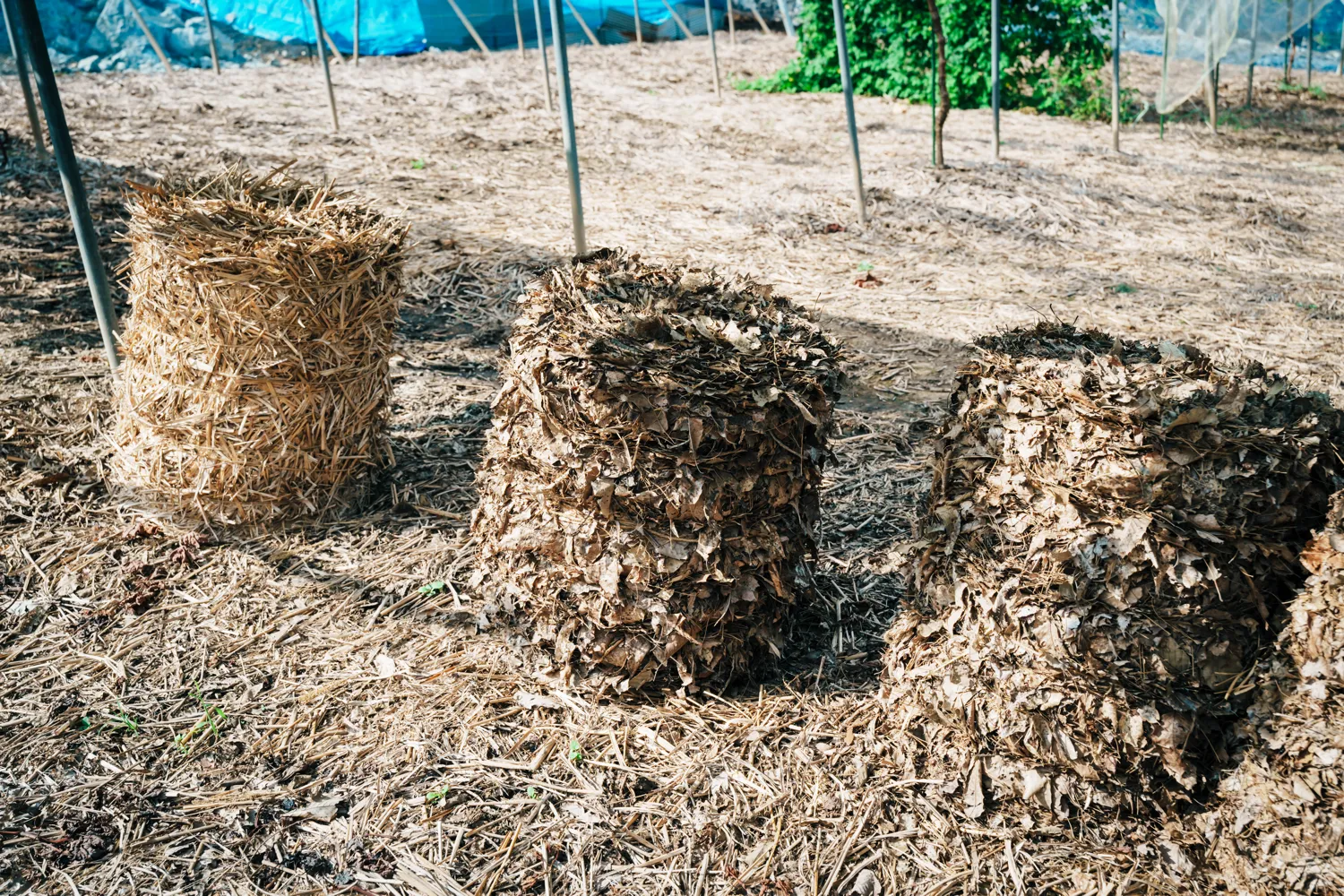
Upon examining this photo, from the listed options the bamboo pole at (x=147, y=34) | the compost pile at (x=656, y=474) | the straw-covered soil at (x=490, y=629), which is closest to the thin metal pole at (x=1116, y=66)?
the straw-covered soil at (x=490, y=629)

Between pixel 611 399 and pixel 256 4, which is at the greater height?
pixel 256 4

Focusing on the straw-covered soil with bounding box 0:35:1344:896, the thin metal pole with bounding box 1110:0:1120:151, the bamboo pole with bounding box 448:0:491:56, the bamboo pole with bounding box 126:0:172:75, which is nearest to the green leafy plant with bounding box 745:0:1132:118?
the thin metal pole with bounding box 1110:0:1120:151

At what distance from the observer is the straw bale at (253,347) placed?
139 inches

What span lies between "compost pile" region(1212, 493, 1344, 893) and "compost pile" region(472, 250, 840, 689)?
1.20 metres

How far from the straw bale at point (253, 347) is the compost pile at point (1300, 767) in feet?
10.2

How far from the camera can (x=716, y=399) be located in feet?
8.69

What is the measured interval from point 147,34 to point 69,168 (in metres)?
11.3

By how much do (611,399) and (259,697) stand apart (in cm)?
146

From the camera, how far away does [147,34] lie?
44.4 feet

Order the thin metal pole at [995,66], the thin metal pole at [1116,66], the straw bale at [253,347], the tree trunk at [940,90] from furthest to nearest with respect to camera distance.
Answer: the thin metal pole at [1116,66]
the thin metal pole at [995,66]
the tree trunk at [940,90]
the straw bale at [253,347]

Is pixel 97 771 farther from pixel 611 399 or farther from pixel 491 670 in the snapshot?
pixel 611 399

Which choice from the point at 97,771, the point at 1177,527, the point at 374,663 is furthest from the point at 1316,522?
the point at 97,771

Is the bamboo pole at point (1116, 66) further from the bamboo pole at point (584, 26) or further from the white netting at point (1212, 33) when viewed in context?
the bamboo pole at point (584, 26)

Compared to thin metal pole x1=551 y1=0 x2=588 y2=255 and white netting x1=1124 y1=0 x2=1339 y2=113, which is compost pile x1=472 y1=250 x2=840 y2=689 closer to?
thin metal pole x1=551 y1=0 x2=588 y2=255
